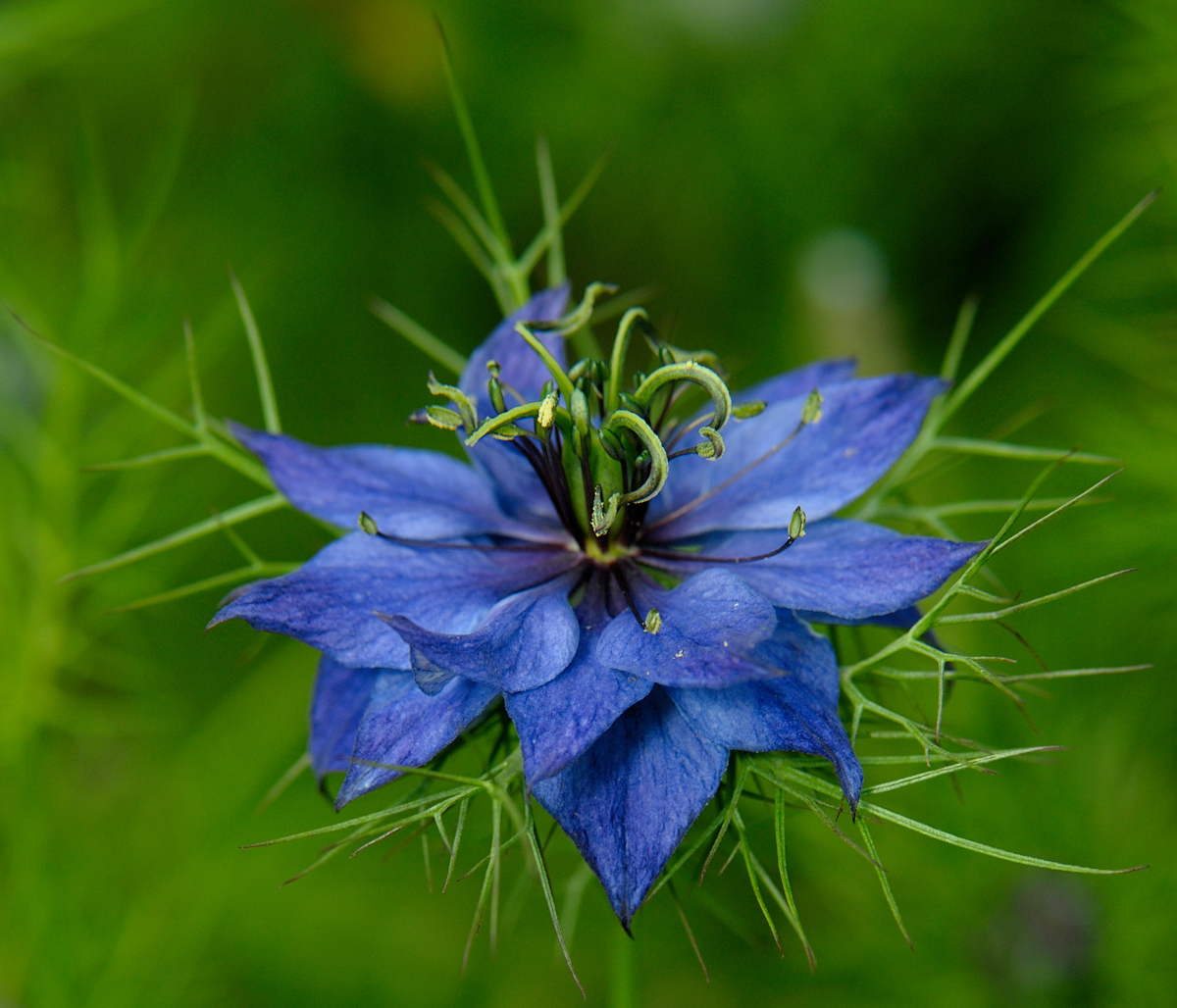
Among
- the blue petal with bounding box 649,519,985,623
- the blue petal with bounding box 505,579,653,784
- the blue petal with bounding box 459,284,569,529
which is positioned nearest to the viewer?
the blue petal with bounding box 505,579,653,784

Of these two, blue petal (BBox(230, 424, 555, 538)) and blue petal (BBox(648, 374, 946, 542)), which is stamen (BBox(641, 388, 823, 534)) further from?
blue petal (BBox(230, 424, 555, 538))

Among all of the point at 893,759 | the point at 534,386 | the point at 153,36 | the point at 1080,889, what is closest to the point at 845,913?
the point at 1080,889

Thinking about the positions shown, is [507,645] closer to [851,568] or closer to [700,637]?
[700,637]

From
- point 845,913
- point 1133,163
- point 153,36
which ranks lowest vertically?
point 845,913

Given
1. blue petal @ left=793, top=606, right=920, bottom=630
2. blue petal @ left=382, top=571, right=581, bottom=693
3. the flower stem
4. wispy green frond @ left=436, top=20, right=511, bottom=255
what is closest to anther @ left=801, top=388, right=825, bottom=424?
blue petal @ left=793, top=606, right=920, bottom=630

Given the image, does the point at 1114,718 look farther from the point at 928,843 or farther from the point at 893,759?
the point at 893,759

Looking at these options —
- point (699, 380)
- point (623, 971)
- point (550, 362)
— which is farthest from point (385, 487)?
point (623, 971)

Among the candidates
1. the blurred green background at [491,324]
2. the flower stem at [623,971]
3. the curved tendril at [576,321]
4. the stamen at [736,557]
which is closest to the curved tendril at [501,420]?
the curved tendril at [576,321]
